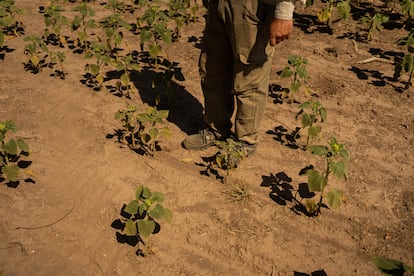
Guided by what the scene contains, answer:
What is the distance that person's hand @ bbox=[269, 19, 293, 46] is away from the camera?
2.77m

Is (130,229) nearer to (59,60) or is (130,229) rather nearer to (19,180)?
(19,180)

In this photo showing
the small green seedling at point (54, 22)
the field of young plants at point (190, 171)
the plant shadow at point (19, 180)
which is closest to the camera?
the field of young plants at point (190, 171)

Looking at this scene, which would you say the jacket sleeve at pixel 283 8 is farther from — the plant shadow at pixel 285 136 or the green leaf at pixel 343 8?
the green leaf at pixel 343 8

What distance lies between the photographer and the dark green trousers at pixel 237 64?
Result: 295 centimetres

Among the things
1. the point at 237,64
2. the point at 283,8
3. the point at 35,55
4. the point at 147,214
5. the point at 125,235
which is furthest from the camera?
the point at 35,55

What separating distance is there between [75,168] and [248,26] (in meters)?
1.87

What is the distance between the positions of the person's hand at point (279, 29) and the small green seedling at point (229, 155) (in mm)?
903

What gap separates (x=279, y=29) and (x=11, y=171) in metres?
2.29

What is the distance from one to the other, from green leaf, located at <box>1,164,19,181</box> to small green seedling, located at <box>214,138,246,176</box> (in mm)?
1594

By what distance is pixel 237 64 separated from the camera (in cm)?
321

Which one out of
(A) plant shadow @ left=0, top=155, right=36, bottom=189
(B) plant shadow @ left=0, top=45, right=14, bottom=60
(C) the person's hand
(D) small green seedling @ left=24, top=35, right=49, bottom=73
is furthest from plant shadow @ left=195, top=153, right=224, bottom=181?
(B) plant shadow @ left=0, top=45, right=14, bottom=60

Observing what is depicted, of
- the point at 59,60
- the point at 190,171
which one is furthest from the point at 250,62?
the point at 59,60

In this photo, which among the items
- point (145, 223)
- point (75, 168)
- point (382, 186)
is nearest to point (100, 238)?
point (145, 223)

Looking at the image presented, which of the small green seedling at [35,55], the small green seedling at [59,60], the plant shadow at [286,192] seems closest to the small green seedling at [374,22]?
the plant shadow at [286,192]
